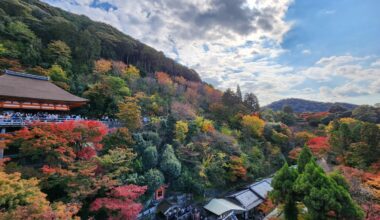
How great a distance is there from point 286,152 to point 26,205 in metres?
31.5

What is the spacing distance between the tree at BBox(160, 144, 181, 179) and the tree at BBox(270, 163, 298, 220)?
7.40 meters

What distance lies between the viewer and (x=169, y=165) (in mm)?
16391

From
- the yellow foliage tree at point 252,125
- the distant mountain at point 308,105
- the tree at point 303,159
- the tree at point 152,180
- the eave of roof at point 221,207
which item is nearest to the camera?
the tree at point 303,159

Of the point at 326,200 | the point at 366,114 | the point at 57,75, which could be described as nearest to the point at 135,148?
the point at 326,200

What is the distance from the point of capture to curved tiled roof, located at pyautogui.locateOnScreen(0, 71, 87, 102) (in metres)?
13.7

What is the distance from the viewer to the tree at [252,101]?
38.9 meters

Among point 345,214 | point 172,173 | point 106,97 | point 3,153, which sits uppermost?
point 106,97

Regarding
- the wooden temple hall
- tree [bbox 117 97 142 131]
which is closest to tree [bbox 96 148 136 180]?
tree [bbox 117 97 142 131]

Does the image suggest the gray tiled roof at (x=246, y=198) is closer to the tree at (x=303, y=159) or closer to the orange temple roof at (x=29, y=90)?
the tree at (x=303, y=159)

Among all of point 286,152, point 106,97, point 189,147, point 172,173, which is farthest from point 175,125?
point 286,152

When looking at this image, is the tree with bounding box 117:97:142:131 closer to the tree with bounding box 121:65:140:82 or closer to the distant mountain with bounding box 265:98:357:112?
the tree with bounding box 121:65:140:82

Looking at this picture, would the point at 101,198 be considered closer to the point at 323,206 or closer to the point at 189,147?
the point at 189,147

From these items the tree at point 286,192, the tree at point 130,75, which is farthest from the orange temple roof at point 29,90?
the tree at point 286,192

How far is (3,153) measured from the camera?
38.8ft
